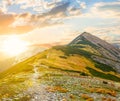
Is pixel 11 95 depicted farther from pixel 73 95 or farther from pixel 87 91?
pixel 87 91

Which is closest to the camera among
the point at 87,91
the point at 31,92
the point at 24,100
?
the point at 24,100

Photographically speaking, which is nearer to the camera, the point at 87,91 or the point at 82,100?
the point at 82,100

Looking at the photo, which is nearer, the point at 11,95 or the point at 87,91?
the point at 11,95

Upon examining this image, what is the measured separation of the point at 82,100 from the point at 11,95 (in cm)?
1103

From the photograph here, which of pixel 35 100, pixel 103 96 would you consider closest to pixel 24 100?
pixel 35 100

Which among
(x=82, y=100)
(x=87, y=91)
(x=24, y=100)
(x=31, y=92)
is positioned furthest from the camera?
(x=87, y=91)

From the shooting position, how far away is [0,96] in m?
41.6

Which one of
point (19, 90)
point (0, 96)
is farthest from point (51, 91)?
point (0, 96)

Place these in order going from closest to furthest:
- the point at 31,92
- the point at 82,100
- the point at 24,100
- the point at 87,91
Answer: the point at 24,100
the point at 82,100
the point at 31,92
the point at 87,91

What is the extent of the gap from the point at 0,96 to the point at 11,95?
66.5 inches

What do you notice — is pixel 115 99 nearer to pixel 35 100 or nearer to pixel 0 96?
pixel 35 100

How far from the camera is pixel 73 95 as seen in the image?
44.2 m

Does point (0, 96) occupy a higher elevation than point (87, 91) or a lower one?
higher

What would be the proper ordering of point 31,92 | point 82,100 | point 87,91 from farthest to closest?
point 87,91 → point 31,92 → point 82,100
